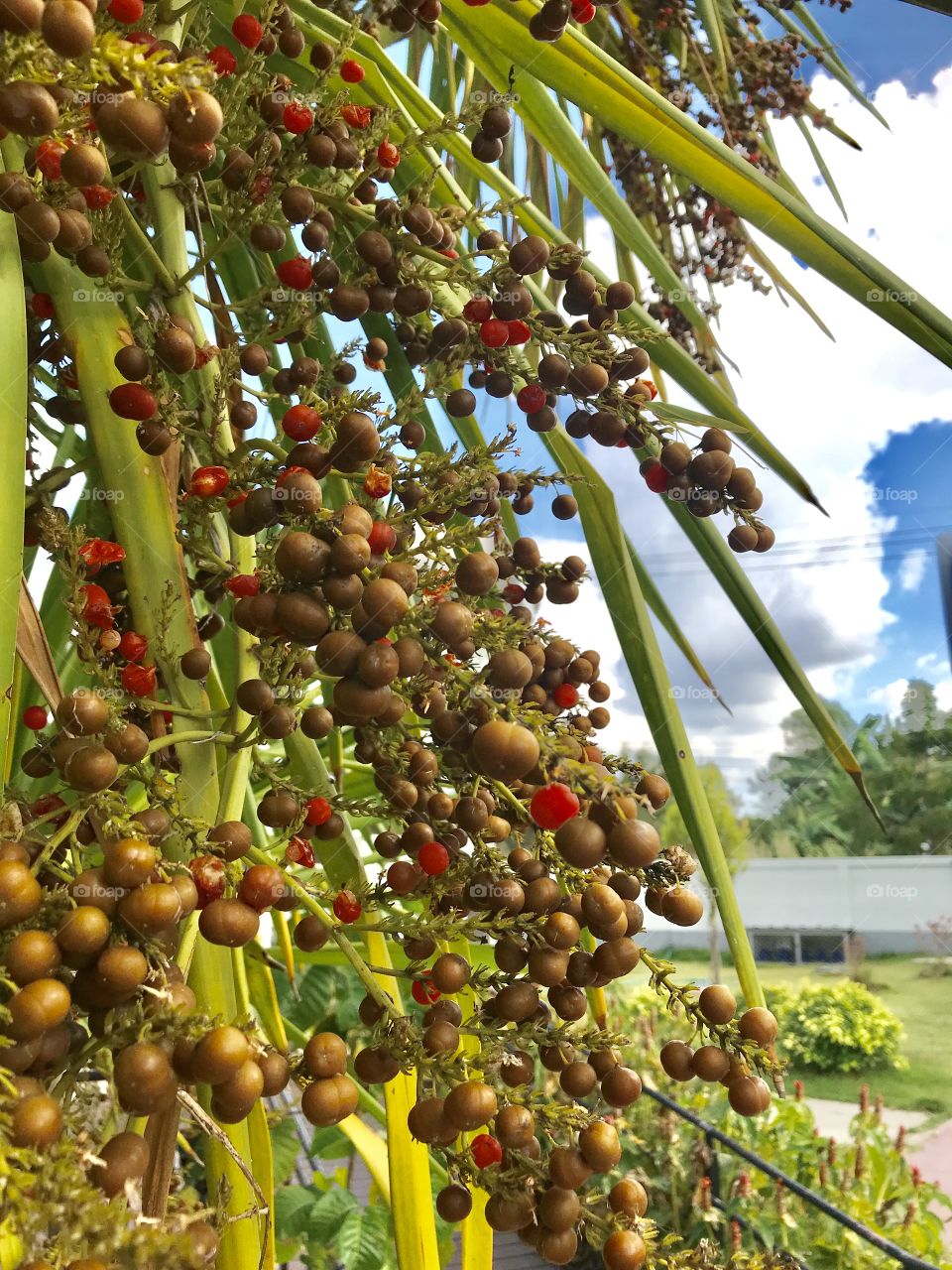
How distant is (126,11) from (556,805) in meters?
0.26

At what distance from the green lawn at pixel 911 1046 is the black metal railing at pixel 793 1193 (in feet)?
6.05

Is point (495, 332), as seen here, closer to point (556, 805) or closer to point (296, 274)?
point (296, 274)

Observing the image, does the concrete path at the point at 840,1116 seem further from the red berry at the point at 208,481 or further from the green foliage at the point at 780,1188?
the red berry at the point at 208,481

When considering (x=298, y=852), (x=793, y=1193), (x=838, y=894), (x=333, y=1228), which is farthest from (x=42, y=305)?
(x=838, y=894)

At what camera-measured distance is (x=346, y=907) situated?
0.34 meters

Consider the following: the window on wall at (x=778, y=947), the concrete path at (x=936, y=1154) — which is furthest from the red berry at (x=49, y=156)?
the window on wall at (x=778, y=947)

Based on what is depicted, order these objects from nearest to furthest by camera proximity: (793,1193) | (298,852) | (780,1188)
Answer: (298,852)
(793,1193)
(780,1188)

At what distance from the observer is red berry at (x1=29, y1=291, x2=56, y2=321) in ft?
1.30

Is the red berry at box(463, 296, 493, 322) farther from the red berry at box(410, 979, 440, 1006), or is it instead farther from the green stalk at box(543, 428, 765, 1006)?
the red berry at box(410, 979, 440, 1006)

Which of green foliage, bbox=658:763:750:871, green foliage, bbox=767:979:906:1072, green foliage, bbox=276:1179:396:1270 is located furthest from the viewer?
green foliage, bbox=767:979:906:1072

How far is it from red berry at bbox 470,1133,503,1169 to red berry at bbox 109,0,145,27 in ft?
1.12

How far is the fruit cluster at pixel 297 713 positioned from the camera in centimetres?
24

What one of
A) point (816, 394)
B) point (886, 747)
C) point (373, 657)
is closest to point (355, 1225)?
point (373, 657)
